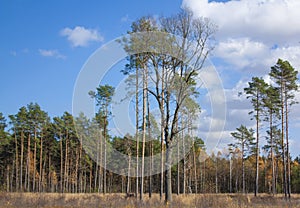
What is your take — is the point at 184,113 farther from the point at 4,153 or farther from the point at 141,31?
the point at 4,153

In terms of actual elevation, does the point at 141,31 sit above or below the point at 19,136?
above

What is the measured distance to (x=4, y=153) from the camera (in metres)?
54.4

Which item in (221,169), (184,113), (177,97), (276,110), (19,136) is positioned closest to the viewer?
(177,97)

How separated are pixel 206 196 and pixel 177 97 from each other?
6.56m

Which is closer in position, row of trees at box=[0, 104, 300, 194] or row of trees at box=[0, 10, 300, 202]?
row of trees at box=[0, 10, 300, 202]

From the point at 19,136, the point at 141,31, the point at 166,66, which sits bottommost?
the point at 19,136

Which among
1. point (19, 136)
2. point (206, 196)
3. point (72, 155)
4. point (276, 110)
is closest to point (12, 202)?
point (206, 196)

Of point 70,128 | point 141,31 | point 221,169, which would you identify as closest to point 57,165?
point 70,128

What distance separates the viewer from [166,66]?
2223cm

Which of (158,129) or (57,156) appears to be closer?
(158,129)

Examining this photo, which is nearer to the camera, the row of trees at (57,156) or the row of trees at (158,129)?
the row of trees at (158,129)

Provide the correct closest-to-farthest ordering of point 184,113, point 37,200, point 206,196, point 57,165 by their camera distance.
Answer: point 206,196, point 37,200, point 184,113, point 57,165

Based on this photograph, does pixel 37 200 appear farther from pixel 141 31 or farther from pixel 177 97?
pixel 141 31

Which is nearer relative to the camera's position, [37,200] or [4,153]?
[37,200]
